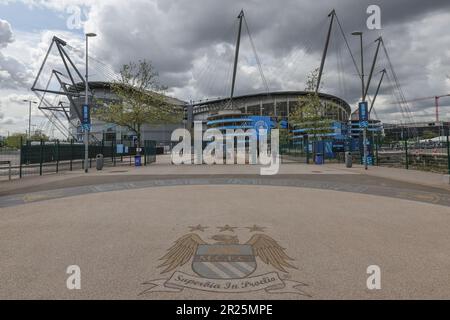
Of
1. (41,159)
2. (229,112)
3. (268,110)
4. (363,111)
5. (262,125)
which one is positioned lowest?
(41,159)

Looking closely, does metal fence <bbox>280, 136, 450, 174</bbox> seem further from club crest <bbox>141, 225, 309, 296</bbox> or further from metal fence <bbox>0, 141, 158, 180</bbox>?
metal fence <bbox>0, 141, 158, 180</bbox>

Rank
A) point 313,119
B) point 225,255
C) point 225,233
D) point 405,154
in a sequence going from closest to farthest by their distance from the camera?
point 225,255, point 225,233, point 405,154, point 313,119

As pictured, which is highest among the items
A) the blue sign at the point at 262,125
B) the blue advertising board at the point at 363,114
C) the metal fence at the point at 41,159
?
the blue sign at the point at 262,125

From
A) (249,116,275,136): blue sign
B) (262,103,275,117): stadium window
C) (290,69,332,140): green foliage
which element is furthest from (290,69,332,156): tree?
(262,103,275,117): stadium window

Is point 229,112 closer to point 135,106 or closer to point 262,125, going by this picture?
point 262,125

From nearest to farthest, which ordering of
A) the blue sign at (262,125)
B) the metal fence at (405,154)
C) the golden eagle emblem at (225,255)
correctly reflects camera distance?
1. the golden eagle emblem at (225,255)
2. the metal fence at (405,154)
3. the blue sign at (262,125)

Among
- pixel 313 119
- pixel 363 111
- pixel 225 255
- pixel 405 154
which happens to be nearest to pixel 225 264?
pixel 225 255

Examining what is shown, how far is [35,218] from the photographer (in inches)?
305

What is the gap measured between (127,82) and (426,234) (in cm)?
3027

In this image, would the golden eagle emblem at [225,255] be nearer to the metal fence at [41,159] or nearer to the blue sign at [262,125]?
the metal fence at [41,159]

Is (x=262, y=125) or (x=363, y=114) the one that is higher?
(x=262, y=125)

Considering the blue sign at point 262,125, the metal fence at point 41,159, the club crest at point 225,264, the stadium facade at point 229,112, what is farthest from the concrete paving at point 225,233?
the stadium facade at point 229,112

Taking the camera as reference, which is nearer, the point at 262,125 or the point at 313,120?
the point at 313,120
